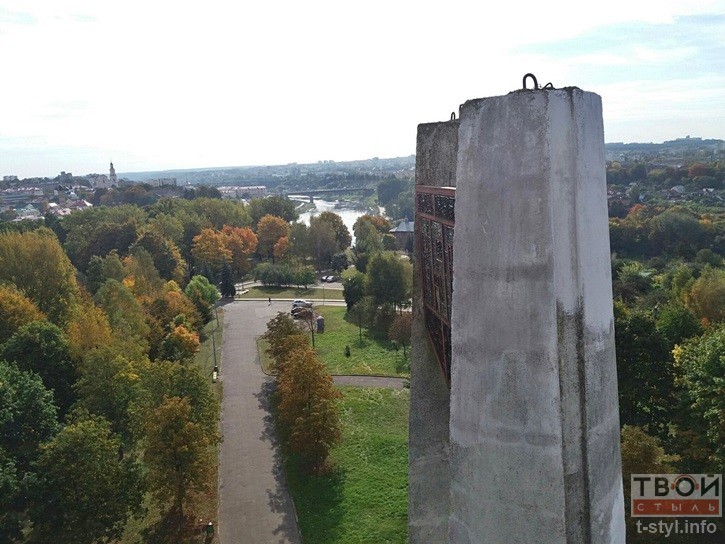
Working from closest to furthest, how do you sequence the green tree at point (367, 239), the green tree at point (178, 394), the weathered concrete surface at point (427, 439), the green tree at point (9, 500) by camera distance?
the weathered concrete surface at point (427, 439)
the green tree at point (9, 500)
the green tree at point (178, 394)
the green tree at point (367, 239)

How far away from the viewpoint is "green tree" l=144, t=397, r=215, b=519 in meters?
13.9

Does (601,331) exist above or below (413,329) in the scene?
above

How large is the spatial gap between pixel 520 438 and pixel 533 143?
256cm

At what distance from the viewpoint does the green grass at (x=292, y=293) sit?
42.1 metres

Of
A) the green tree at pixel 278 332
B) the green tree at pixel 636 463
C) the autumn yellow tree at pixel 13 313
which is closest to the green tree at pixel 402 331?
the green tree at pixel 278 332

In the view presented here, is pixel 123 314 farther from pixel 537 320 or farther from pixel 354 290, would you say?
pixel 537 320

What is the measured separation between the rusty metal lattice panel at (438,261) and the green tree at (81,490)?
10.4 m

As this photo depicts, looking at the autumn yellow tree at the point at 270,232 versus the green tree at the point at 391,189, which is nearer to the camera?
the autumn yellow tree at the point at 270,232

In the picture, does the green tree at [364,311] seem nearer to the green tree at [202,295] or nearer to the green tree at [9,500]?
the green tree at [202,295]

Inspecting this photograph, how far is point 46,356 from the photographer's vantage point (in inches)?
735

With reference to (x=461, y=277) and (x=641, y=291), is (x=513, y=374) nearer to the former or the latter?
(x=461, y=277)

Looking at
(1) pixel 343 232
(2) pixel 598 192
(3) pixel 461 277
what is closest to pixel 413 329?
(3) pixel 461 277

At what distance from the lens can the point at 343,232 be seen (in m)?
55.2

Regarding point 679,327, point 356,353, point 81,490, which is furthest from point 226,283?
point 679,327
